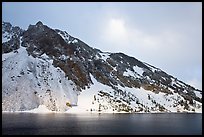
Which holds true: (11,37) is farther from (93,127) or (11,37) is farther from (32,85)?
(93,127)

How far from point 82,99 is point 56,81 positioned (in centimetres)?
1440

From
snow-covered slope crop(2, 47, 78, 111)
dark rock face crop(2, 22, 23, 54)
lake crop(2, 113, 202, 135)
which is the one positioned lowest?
lake crop(2, 113, 202, 135)

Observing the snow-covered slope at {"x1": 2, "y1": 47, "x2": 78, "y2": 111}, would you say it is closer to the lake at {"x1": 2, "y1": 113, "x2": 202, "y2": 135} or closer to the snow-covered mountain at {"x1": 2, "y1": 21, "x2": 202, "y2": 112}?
the snow-covered mountain at {"x1": 2, "y1": 21, "x2": 202, "y2": 112}

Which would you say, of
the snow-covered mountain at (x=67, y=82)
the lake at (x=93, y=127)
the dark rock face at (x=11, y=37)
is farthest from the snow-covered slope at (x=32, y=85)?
the lake at (x=93, y=127)

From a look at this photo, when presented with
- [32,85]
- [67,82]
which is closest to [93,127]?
[32,85]

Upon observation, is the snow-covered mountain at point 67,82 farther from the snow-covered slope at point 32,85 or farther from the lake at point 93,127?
the lake at point 93,127

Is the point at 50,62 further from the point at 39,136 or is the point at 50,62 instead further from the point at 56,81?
the point at 39,136

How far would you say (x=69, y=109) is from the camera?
413 feet

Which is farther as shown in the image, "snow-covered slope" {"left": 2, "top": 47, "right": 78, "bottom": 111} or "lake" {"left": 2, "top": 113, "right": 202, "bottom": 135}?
"snow-covered slope" {"left": 2, "top": 47, "right": 78, "bottom": 111}

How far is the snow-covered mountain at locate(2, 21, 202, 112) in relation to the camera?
122m

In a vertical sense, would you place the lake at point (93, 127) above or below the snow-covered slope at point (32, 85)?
below

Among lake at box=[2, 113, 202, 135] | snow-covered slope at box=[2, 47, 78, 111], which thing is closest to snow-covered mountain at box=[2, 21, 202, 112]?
snow-covered slope at box=[2, 47, 78, 111]

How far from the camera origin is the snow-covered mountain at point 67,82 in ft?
400

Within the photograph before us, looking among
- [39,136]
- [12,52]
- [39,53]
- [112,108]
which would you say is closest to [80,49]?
[39,53]
